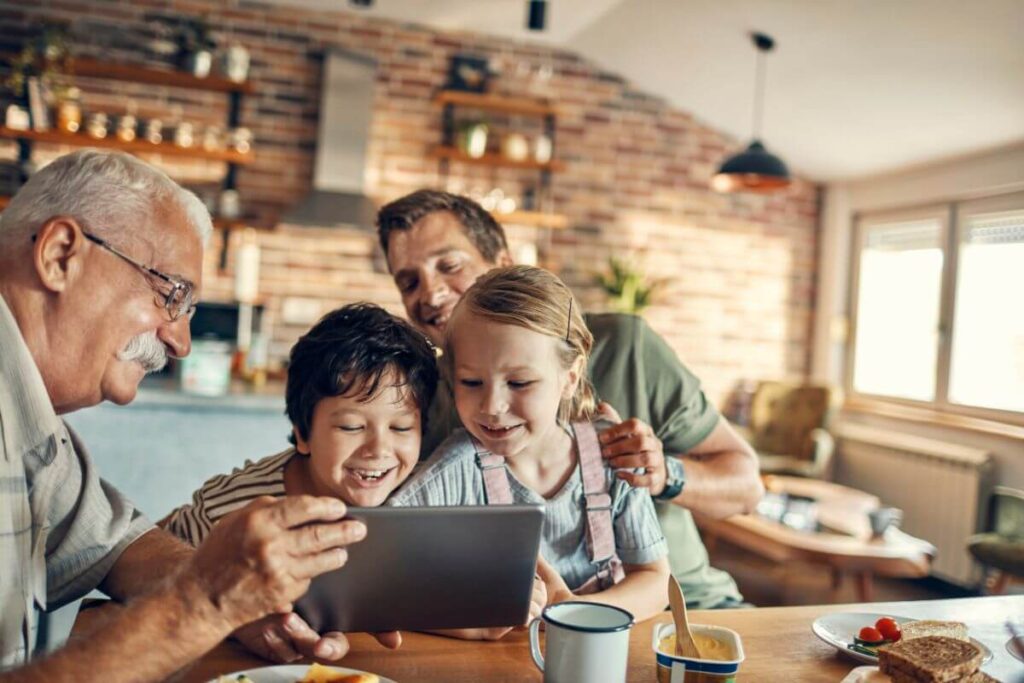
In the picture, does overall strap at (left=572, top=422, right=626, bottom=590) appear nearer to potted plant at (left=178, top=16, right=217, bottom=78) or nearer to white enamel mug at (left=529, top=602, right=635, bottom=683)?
white enamel mug at (left=529, top=602, right=635, bottom=683)

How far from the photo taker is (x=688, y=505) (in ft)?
5.71

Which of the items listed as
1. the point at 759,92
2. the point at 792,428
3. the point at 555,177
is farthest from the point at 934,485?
the point at 555,177

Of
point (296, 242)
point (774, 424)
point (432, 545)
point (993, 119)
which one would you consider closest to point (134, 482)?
point (296, 242)

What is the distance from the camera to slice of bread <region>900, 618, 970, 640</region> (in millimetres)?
1263

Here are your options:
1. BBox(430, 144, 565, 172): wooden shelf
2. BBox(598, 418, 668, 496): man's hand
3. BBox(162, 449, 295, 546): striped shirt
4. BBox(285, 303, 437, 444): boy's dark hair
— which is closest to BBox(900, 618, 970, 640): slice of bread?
BBox(598, 418, 668, 496): man's hand

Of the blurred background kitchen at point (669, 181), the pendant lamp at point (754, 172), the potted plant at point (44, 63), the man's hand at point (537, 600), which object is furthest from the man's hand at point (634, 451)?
the potted plant at point (44, 63)

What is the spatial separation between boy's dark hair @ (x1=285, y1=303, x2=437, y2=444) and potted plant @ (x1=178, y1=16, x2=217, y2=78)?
417cm

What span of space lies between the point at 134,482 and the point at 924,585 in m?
4.08

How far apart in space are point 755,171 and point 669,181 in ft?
6.35

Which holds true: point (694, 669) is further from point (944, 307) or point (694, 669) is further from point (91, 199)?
point (944, 307)

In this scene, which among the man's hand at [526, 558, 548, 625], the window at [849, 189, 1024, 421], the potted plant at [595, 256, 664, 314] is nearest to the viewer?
the man's hand at [526, 558, 548, 625]

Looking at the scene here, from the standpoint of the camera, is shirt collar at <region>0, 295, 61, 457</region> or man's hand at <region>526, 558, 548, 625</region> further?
man's hand at <region>526, 558, 548, 625</region>

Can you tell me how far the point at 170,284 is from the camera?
4.26 ft

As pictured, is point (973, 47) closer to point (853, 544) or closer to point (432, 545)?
point (853, 544)
